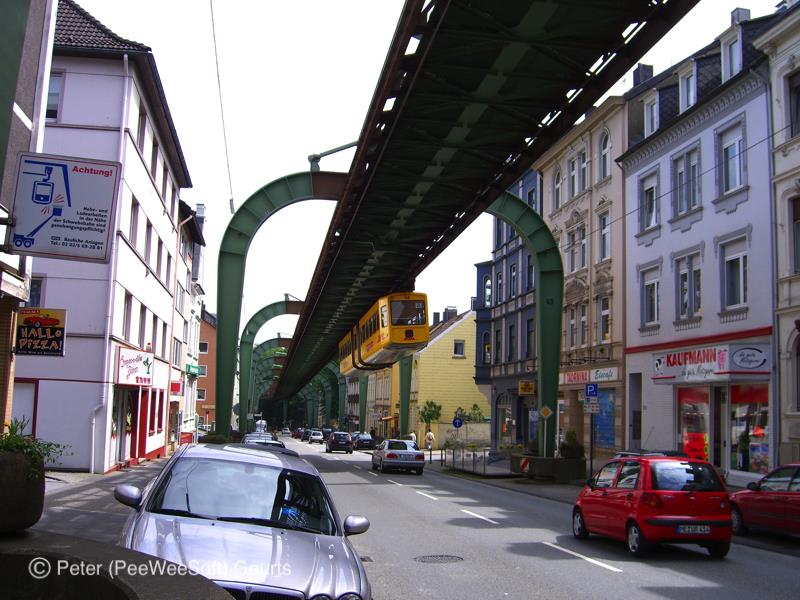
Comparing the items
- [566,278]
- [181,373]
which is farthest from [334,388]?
[566,278]

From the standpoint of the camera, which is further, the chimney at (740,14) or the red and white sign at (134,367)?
the chimney at (740,14)

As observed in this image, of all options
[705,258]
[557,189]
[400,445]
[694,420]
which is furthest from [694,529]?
[557,189]

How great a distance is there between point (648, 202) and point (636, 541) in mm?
21445

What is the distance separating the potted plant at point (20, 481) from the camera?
19.1 ft

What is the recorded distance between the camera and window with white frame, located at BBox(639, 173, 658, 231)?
1206 inches

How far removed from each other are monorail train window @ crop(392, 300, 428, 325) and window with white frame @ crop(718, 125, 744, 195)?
10332 millimetres

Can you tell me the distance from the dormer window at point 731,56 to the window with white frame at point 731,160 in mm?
1858

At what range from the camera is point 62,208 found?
934 centimetres

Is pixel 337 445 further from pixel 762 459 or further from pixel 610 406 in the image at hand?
pixel 762 459

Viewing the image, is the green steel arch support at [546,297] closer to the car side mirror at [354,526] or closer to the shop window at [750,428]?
the shop window at [750,428]

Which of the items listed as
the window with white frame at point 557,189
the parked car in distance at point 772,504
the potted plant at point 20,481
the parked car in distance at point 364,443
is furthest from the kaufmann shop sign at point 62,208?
the parked car in distance at point 364,443

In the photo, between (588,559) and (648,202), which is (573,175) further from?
(588,559)

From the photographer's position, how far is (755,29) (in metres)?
25.6

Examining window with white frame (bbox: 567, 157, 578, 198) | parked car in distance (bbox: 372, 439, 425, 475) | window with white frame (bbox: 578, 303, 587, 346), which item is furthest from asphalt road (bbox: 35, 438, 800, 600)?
window with white frame (bbox: 567, 157, 578, 198)
